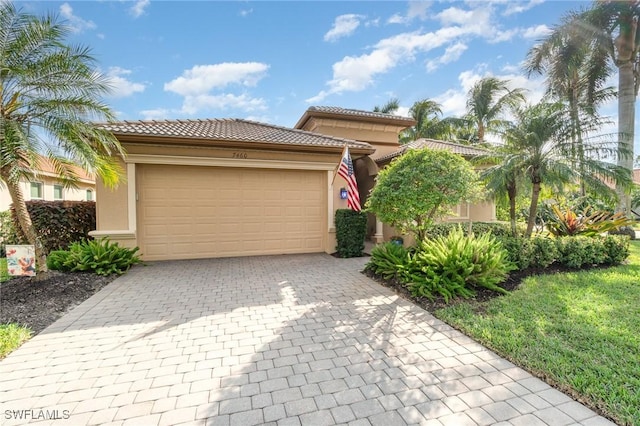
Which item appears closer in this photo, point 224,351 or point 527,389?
point 527,389

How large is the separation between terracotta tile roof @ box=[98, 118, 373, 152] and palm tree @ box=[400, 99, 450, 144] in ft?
49.2

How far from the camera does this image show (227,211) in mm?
8836

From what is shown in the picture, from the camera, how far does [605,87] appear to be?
14.1 metres

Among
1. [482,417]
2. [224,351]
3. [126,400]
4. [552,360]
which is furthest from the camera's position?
[224,351]

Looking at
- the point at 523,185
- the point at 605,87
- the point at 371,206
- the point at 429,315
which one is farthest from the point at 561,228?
the point at 605,87

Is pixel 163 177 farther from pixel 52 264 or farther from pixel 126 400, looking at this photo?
pixel 126 400

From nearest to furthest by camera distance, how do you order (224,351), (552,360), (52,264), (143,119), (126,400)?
(126,400) → (552,360) → (224,351) → (52,264) → (143,119)

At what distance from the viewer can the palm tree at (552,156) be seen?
7.02 meters

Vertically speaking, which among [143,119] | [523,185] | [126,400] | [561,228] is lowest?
[126,400]

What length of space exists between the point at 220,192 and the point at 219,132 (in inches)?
73.0

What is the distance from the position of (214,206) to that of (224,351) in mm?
5920

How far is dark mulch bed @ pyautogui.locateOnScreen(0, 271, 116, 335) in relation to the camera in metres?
4.36

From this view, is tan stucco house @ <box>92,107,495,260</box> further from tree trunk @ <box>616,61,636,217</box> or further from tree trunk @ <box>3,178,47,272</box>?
tree trunk @ <box>616,61,636,217</box>

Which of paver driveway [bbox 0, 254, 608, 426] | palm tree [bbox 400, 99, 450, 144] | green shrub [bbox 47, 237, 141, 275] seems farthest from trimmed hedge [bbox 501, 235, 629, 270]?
palm tree [bbox 400, 99, 450, 144]
